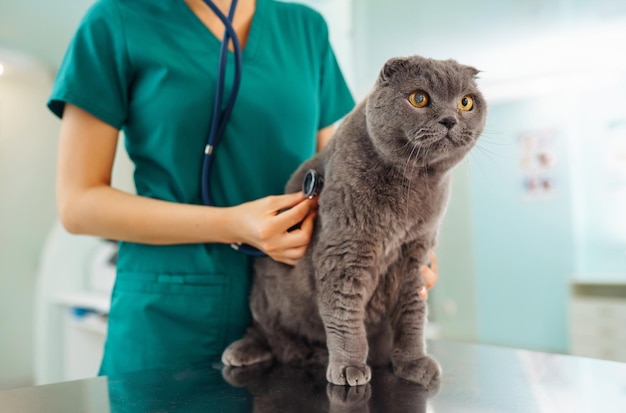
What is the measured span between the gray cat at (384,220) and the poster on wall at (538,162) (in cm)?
373

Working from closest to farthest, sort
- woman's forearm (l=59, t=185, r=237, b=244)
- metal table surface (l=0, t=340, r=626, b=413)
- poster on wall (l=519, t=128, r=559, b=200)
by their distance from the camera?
metal table surface (l=0, t=340, r=626, b=413), woman's forearm (l=59, t=185, r=237, b=244), poster on wall (l=519, t=128, r=559, b=200)

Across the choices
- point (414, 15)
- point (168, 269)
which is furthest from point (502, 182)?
point (168, 269)

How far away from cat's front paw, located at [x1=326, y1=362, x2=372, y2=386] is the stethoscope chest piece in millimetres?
261

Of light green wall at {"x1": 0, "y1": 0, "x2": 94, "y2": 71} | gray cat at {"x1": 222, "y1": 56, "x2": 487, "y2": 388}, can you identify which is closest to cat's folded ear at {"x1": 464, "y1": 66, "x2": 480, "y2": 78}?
gray cat at {"x1": 222, "y1": 56, "x2": 487, "y2": 388}

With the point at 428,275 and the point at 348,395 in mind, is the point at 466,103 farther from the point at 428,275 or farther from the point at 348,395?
the point at 348,395

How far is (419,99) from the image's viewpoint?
27.4 inches

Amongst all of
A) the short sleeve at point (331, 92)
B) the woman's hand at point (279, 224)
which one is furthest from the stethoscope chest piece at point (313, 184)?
the short sleeve at point (331, 92)

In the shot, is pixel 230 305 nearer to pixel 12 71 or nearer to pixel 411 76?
pixel 411 76

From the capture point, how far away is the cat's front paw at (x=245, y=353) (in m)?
0.86

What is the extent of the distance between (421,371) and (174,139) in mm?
574

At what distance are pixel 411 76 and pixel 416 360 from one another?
421mm

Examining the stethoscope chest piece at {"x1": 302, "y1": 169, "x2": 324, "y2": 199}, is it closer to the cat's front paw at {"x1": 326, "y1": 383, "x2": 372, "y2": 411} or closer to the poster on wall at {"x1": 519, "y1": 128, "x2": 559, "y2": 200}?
the cat's front paw at {"x1": 326, "y1": 383, "x2": 372, "y2": 411}

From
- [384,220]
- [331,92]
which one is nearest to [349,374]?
[384,220]

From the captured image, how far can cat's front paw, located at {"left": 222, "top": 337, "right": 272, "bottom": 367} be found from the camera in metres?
0.86
